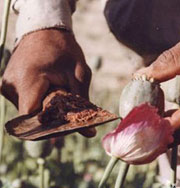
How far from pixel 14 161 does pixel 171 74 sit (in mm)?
2006

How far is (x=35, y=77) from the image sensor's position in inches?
49.2

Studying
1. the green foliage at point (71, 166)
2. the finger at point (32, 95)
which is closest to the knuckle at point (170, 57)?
the finger at point (32, 95)

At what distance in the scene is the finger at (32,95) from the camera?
1206mm

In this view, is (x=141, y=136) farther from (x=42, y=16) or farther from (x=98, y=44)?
(x=98, y=44)

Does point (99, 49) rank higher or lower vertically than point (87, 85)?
lower

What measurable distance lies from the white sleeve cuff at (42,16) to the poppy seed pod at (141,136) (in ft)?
1.52

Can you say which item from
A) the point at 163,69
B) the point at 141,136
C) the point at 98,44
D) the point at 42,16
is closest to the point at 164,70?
the point at 163,69

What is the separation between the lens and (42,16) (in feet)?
4.66

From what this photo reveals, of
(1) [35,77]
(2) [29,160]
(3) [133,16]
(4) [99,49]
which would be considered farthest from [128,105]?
(4) [99,49]

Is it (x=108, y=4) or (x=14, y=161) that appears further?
(x=14, y=161)

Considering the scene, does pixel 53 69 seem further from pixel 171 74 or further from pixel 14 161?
pixel 14 161

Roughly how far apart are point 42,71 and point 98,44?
300 centimetres

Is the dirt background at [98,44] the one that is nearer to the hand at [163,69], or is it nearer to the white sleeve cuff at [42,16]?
the white sleeve cuff at [42,16]

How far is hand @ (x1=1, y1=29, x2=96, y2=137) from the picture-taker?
123cm
